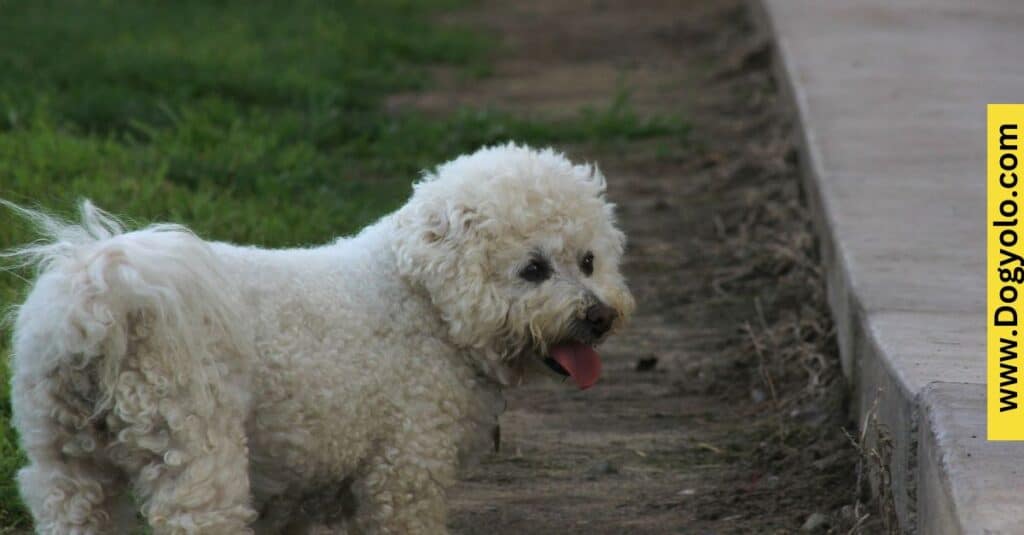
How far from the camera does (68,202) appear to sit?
6605 mm

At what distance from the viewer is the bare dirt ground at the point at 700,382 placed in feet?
16.3

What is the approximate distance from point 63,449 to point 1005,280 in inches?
117

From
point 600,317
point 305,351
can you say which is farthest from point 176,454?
point 600,317

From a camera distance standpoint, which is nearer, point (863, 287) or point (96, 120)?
point (863, 287)

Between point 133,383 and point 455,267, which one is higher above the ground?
point 455,267

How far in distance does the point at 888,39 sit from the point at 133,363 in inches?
308

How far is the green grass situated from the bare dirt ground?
754 mm

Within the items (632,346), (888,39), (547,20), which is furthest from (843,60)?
(547,20)

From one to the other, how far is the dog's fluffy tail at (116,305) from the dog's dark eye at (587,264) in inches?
38.3

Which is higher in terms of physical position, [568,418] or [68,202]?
[68,202]

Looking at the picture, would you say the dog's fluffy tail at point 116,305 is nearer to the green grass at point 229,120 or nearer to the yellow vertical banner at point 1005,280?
the green grass at point 229,120

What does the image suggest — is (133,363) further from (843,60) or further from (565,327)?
(843,60)

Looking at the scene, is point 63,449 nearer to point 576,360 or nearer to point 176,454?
point 176,454

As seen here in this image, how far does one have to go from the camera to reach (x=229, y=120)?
902 centimetres
